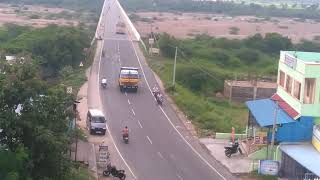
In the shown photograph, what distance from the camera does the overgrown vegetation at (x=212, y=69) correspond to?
144 ft

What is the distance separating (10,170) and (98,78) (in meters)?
38.0

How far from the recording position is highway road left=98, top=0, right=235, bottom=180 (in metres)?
29.6

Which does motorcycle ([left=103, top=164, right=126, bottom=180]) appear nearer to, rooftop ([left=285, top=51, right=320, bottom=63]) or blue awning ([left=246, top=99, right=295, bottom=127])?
blue awning ([left=246, top=99, right=295, bottom=127])

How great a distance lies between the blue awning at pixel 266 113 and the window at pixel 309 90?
50.0 inches

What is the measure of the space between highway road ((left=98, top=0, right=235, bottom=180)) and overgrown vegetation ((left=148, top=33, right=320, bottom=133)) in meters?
2.06

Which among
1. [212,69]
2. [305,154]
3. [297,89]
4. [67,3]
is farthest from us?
[67,3]

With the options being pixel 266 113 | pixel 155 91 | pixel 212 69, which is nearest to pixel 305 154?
pixel 266 113

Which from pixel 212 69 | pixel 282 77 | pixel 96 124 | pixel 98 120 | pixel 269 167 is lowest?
pixel 212 69

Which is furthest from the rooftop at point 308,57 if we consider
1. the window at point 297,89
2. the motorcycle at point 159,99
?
the motorcycle at point 159,99

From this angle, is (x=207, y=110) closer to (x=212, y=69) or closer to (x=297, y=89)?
(x=297, y=89)

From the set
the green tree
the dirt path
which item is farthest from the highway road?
the dirt path

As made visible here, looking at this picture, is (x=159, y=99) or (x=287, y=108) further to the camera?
(x=159, y=99)

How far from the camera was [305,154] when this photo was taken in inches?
1126

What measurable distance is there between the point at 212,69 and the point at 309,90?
35.9m
